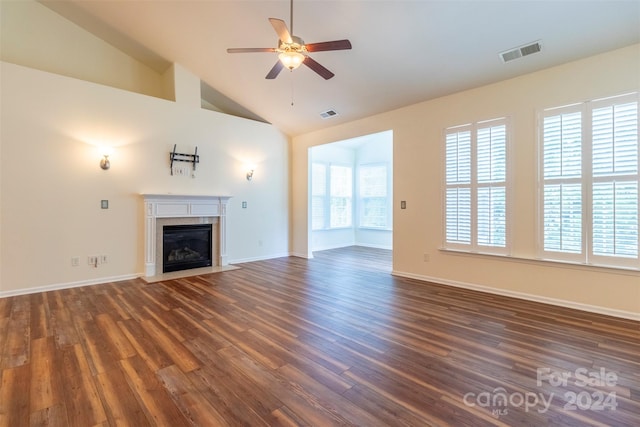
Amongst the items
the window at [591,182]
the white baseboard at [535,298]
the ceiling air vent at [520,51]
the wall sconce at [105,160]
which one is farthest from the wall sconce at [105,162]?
the window at [591,182]

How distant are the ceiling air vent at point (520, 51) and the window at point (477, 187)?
0.80 meters

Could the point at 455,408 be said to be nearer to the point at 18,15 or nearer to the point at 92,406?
the point at 92,406

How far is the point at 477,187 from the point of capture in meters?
4.40

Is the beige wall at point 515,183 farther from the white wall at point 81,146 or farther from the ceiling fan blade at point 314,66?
the white wall at point 81,146

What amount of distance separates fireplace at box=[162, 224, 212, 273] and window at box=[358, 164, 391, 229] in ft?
16.2

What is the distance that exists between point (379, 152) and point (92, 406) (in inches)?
328

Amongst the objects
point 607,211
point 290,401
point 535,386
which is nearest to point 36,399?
point 290,401

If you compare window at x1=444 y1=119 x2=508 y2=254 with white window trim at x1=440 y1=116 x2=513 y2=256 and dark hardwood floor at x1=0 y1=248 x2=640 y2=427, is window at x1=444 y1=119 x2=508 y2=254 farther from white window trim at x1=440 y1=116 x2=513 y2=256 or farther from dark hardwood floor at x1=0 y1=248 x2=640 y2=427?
dark hardwood floor at x1=0 y1=248 x2=640 y2=427

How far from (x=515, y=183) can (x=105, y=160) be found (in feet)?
20.4

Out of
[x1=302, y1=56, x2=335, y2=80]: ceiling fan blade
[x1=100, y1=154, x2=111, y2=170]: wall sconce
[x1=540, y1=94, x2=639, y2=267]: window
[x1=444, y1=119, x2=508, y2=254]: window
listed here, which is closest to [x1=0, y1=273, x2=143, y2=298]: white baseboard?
[x1=100, y1=154, x2=111, y2=170]: wall sconce

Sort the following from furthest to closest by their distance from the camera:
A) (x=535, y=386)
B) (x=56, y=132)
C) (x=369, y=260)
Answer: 1. (x=369, y=260)
2. (x=56, y=132)
3. (x=535, y=386)

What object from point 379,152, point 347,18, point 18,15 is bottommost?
point 379,152

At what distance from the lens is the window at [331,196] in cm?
852

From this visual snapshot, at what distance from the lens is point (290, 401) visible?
1936mm
